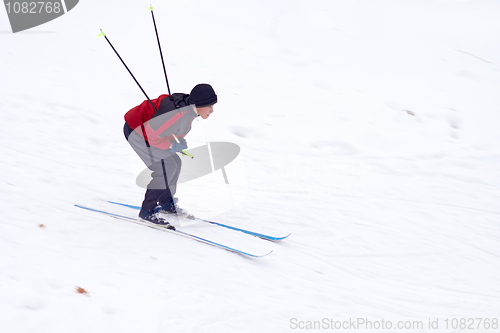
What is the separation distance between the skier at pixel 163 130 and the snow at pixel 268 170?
596 mm

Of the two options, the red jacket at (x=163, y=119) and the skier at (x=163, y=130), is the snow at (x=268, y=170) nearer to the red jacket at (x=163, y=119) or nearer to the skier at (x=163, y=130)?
the skier at (x=163, y=130)

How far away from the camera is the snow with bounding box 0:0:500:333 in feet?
10.7

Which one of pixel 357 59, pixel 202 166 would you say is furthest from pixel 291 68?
pixel 202 166

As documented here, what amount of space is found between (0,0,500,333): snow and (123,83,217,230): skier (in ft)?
1.95

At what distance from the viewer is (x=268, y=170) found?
8.02 metres

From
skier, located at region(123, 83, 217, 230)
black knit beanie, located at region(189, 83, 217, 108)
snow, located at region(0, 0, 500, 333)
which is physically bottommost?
snow, located at region(0, 0, 500, 333)

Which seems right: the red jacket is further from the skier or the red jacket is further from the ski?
the ski

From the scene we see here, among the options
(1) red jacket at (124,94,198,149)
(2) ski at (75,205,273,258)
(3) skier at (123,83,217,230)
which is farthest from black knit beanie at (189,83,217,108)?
(2) ski at (75,205,273,258)

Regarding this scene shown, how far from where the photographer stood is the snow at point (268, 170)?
3270mm

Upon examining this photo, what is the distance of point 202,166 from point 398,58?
1013cm

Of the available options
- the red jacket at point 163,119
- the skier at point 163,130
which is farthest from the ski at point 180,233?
the red jacket at point 163,119

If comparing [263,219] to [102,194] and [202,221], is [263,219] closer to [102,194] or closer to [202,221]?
[202,221]

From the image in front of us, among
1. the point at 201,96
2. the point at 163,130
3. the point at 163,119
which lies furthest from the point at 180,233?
the point at 201,96

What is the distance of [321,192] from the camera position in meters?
7.36
